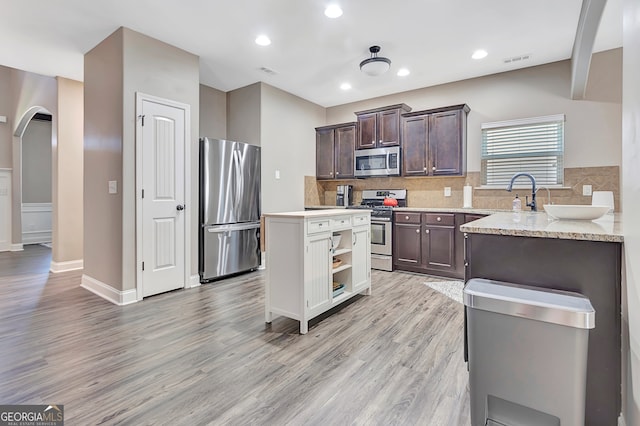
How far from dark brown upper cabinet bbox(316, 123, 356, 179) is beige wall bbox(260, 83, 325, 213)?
0.14 meters

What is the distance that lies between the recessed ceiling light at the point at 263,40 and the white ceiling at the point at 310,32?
0.23 feet

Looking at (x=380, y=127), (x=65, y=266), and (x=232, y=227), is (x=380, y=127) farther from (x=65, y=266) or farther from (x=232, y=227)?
(x=65, y=266)

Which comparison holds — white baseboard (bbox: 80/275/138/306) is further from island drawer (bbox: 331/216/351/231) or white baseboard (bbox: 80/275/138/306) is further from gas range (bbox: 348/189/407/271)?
gas range (bbox: 348/189/407/271)

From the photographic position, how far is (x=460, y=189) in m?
4.77

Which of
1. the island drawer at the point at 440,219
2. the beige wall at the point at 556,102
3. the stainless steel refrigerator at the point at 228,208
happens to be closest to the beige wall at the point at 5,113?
the stainless steel refrigerator at the point at 228,208

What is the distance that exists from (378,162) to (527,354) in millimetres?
4063

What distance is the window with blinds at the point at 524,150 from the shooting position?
160 inches

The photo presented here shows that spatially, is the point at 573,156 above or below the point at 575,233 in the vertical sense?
above

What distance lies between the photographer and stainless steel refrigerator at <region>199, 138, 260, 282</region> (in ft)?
13.2

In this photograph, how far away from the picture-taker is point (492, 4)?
2.87m

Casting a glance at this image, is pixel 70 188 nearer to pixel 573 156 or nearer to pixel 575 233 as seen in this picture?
pixel 575 233

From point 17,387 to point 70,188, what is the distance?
143 inches

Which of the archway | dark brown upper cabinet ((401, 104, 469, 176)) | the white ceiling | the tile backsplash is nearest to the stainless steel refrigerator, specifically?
the white ceiling

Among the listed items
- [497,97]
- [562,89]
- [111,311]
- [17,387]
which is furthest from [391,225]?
[17,387]
